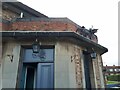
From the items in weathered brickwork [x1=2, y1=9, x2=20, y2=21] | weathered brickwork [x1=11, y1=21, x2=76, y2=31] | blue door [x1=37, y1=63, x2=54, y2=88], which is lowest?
blue door [x1=37, y1=63, x2=54, y2=88]

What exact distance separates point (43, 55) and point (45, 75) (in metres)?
0.88

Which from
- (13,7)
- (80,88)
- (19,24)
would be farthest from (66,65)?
(13,7)

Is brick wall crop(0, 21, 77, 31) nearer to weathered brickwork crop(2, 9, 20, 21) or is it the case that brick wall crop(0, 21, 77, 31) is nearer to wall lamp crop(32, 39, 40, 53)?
wall lamp crop(32, 39, 40, 53)

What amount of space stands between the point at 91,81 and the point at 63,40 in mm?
2601

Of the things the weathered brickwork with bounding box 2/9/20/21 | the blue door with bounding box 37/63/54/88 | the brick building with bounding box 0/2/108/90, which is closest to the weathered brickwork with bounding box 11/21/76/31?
the brick building with bounding box 0/2/108/90

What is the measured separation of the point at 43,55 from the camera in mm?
7211

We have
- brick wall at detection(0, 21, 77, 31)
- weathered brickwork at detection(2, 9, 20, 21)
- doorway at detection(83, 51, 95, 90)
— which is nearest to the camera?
brick wall at detection(0, 21, 77, 31)

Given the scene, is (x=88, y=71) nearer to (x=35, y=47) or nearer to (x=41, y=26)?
(x=35, y=47)

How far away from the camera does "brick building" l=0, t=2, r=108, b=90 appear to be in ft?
22.0

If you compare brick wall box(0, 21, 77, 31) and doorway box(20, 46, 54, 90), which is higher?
brick wall box(0, 21, 77, 31)

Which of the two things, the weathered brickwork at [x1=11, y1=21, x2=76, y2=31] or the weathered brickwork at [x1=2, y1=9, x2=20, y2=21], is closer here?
the weathered brickwork at [x1=11, y1=21, x2=76, y2=31]

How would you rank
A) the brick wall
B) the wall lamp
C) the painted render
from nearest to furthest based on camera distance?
the painted render < the wall lamp < the brick wall

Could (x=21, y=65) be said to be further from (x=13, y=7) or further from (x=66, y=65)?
(x=13, y=7)

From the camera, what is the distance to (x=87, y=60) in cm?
848
